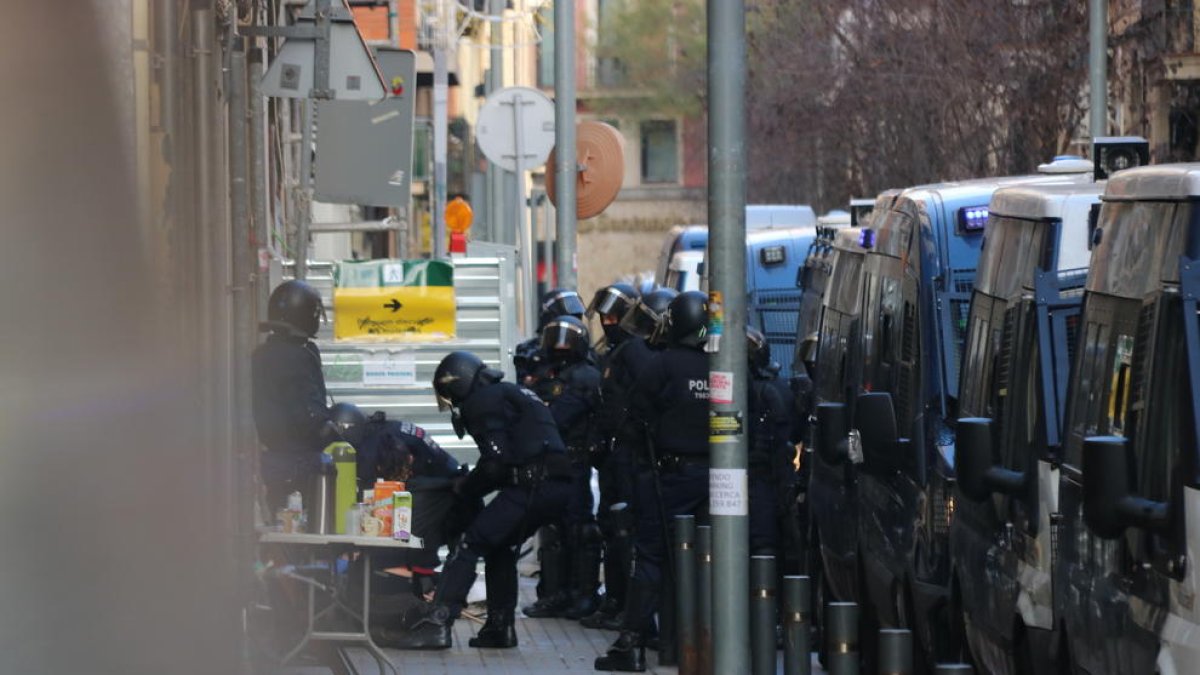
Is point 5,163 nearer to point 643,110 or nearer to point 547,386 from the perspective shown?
point 547,386

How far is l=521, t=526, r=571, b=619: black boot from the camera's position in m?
16.1

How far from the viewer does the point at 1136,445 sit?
6.71m

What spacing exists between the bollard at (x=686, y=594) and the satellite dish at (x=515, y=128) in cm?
908

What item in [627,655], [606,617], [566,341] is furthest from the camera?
[566,341]

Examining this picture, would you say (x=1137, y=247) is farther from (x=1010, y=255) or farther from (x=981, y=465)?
(x=1010, y=255)

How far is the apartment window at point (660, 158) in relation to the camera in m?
76.2

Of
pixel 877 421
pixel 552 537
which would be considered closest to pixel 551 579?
pixel 552 537

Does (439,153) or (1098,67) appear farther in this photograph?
(439,153)

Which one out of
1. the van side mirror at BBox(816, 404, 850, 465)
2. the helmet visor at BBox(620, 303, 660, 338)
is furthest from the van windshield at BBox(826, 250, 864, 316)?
the van side mirror at BBox(816, 404, 850, 465)

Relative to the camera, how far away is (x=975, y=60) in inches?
1072

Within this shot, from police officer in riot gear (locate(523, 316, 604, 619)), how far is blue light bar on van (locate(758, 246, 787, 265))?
257 inches

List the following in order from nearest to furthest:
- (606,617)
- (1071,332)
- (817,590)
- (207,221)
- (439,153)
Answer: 1. (1071,332)
2. (207,221)
3. (817,590)
4. (606,617)
5. (439,153)

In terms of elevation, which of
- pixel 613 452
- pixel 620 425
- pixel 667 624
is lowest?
pixel 667 624

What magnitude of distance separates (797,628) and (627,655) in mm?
4338
